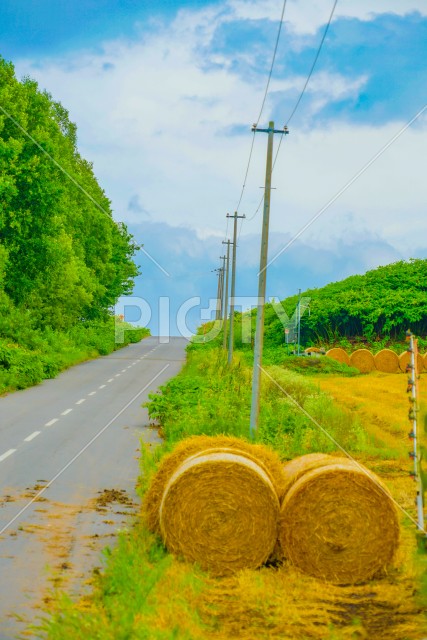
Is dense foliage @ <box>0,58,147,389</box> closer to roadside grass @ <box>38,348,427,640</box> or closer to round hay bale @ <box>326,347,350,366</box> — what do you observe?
round hay bale @ <box>326,347,350,366</box>

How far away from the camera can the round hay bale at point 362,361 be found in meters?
46.8

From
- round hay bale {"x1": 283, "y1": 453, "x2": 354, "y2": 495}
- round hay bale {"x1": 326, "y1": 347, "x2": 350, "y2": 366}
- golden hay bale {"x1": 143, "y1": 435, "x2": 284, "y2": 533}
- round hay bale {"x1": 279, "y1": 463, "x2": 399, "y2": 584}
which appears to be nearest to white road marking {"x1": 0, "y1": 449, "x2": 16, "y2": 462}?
golden hay bale {"x1": 143, "y1": 435, "x2": 284, "y2": 533}

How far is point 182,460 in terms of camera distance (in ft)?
33.3

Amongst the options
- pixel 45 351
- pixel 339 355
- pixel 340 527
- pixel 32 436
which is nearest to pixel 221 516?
pixel 340 527

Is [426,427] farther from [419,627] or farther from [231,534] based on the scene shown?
[231,534]

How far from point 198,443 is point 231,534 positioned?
1679 millimetres

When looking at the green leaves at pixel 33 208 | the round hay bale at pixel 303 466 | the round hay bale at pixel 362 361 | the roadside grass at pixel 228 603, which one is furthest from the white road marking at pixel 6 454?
the round hay bale at pixel 362 361

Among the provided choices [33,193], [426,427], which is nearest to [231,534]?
[426,427]

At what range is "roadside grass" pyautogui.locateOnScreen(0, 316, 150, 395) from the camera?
31.5 metres

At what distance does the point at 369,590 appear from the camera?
8.70m

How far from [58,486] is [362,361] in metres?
35.0

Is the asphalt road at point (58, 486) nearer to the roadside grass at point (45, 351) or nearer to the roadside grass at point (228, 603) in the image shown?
the roadside grass at point (228, 603)

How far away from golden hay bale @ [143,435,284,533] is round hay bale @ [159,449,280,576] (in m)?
0.69

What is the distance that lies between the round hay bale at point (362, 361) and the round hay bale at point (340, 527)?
1509 inches
